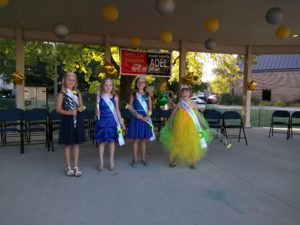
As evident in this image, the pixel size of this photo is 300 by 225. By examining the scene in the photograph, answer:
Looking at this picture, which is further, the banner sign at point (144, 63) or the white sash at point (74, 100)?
the banner sign at point (144, 63)

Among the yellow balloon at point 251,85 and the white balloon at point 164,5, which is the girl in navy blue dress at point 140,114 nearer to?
the white balloon at point 164,5

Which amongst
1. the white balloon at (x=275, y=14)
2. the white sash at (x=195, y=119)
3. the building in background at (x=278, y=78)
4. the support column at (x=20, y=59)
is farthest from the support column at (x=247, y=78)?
the building in background at (x=278, y=78)

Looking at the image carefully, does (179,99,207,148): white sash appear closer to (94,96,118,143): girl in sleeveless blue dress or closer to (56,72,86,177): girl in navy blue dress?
(94,96,118,143): girl in sleeveless blue dress

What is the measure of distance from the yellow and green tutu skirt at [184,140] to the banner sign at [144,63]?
461 cm

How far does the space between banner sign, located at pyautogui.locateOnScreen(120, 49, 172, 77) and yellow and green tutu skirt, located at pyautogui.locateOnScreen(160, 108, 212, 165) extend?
4.61m

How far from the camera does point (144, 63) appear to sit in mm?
9352

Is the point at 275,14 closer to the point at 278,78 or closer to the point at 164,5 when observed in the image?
the point at 164,5

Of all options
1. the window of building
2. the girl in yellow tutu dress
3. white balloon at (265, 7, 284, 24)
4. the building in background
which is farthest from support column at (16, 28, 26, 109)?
the window of building

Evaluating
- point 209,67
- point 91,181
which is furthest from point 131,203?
point 209,67

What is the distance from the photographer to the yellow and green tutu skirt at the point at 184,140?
4.71m

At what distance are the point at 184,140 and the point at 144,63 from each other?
5087 millimetres

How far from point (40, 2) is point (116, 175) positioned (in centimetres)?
398

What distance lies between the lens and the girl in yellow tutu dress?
4723mm

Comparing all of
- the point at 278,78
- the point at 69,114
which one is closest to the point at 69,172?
the point at 69,114
